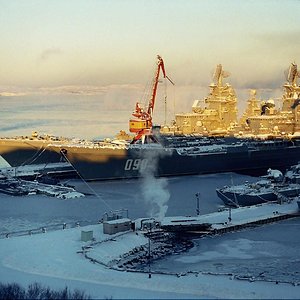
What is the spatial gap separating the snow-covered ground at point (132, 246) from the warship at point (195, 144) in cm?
738

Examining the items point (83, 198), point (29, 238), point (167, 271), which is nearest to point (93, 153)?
point (83, 198)

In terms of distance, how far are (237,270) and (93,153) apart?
2096 centimetres

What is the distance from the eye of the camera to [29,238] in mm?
21172

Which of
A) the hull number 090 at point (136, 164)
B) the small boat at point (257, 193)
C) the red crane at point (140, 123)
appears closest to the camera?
the small boat at point (257, 193)

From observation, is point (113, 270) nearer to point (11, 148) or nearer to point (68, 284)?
point (68, 284)

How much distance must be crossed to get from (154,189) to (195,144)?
12.9m

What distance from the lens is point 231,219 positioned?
1008 inches

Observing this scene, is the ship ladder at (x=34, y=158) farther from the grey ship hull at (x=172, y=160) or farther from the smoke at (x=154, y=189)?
the smoke at (x=154, y=189)

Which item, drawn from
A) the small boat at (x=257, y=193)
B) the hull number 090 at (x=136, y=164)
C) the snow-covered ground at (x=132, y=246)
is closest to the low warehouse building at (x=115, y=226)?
the snow-covered ground at (x=132, y=246)

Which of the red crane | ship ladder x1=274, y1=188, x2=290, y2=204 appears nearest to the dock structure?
ship ladder x1=274, y1=188, x2=290, y2=204

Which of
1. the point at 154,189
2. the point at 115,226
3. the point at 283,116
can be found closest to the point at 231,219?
the point at 115,226

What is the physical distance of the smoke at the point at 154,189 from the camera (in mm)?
27267

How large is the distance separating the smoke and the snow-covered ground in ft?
0.70

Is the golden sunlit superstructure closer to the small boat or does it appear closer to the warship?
the warship
